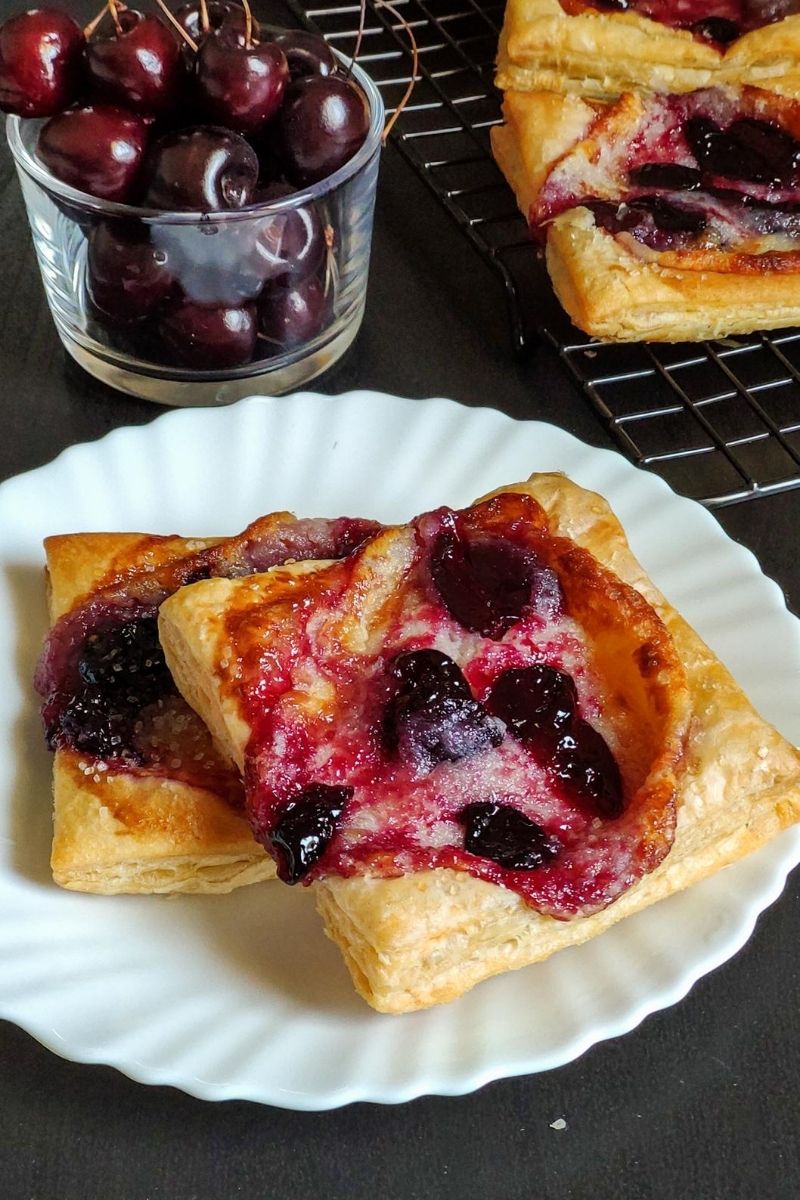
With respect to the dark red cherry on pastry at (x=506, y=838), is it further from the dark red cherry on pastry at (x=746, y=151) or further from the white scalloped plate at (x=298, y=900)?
the dark red cherry on pastry at (x=746, y=151)

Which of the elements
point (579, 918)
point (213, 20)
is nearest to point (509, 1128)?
point (579, 918)

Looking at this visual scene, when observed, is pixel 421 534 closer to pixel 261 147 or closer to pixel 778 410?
pixel 261 147

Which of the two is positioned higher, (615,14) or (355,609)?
(615,14)

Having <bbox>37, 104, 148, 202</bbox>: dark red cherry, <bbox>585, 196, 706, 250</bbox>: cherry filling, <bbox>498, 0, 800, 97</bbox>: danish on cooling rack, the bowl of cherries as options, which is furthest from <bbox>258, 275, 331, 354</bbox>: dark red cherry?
<bbox>498, 0, 800, 97</bbox>: danish on cooling rack

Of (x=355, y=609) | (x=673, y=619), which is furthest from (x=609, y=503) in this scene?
→ (x=355, y=609)

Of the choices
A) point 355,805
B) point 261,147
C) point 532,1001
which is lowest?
point 532,1001

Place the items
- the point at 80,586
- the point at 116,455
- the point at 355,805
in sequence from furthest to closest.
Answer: the point at 116,455, the point at 80,586, the point at 355,805

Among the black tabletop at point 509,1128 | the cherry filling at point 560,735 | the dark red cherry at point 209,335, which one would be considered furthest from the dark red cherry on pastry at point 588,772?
the dark red cherry at point 209,335
